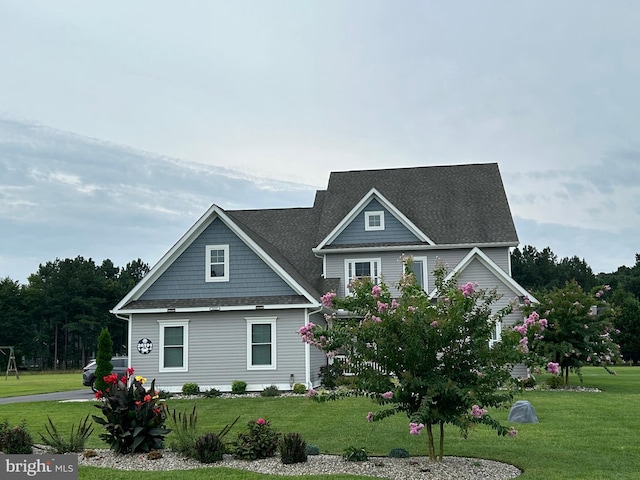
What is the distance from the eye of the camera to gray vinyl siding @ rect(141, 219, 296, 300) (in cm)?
2497

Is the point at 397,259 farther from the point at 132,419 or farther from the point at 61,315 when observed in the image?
the point at 61,315

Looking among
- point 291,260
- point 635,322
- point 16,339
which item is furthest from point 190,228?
point 16,339

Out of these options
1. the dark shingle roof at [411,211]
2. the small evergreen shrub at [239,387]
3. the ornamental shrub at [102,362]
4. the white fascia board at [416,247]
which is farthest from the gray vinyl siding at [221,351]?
the white fascia board at [416,247]

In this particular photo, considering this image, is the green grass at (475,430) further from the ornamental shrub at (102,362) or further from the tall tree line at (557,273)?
the tall tree line at (557,273)

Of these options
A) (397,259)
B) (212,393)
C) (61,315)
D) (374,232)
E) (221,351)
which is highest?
(374,232)

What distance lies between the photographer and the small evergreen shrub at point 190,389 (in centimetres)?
2425

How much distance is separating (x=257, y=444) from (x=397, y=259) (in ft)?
62.3

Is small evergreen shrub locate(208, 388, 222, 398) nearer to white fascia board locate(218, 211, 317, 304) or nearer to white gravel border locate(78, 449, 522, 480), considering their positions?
white fascia board locate(218, 211, 317, 304)

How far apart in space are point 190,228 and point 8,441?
556 inches

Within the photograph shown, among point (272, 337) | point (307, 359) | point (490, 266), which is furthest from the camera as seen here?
point (490, 266)

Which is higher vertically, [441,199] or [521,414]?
[441,199]

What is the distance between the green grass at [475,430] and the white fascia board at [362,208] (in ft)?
29.1

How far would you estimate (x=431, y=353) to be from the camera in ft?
33.0

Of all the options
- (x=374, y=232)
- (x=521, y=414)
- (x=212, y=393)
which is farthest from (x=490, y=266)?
(x=521, y=414)
